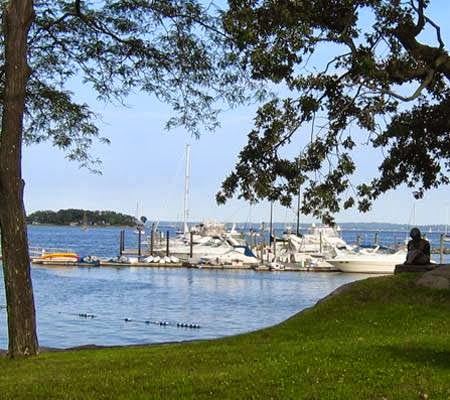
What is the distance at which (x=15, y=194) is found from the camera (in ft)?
42.9

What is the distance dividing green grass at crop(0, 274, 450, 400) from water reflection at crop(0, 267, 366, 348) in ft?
44.5

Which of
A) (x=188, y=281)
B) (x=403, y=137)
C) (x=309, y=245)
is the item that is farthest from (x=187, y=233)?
(x=403, y=137)

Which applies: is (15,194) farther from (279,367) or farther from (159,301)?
(159,301)

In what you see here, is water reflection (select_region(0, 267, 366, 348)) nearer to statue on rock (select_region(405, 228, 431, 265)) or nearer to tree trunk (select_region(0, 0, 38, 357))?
statue on rock (select_region(405, 228, 431, 265))

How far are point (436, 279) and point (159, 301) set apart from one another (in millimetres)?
30003

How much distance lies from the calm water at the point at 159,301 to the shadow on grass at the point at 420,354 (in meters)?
17.9

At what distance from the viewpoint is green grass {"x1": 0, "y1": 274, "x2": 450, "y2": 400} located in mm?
8406

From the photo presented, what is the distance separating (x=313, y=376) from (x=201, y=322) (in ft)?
90.4

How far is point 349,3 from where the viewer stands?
14.3 meters

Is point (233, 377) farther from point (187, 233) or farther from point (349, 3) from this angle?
point (187, 233)

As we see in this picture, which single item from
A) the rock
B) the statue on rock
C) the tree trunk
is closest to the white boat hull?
the statue on rock

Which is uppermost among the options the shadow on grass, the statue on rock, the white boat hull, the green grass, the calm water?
the statue on rock

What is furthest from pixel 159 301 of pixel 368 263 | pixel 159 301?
pixel 368 263

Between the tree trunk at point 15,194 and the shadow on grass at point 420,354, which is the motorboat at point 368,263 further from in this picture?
the shadow on grass at point 420,354
